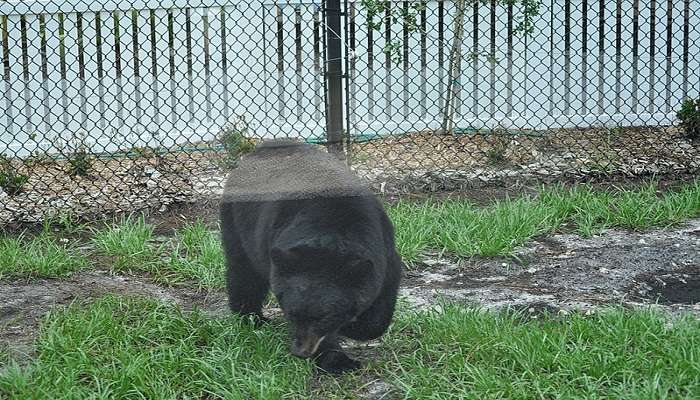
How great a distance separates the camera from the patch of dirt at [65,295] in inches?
166

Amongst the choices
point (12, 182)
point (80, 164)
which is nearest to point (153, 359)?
point (12, 182)

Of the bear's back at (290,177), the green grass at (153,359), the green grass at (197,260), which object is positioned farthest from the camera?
the green grass at (197,260)

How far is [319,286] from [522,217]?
98.6 inches

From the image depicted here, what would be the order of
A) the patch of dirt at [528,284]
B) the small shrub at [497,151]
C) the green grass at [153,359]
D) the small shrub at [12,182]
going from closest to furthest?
the green grass at [153,359] < the patch of dirt at [528,284] < the small shrub at [12,182] < the small shrub at [497,151]

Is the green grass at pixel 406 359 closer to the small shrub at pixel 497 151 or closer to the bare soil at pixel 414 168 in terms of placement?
the bare soil at pixel 414 168

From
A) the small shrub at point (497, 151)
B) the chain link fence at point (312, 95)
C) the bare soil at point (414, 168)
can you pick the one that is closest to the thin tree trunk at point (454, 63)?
the chain link fence at point (312, 95)

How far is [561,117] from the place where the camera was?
310 inches

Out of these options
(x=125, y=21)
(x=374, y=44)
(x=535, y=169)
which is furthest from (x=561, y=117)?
(x=125, y=21)

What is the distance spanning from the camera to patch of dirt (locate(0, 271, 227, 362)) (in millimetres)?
4227

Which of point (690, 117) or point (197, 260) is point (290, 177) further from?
point (690, 117)

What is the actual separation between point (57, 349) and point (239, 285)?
2.61 feet

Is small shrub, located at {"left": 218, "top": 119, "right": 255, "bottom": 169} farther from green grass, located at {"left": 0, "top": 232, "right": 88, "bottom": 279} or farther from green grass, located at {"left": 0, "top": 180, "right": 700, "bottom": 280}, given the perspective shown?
green grass, located at {"left": 0, "top": 232, "right": 88, "bottom": 279}

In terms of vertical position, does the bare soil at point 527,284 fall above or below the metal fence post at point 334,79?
below

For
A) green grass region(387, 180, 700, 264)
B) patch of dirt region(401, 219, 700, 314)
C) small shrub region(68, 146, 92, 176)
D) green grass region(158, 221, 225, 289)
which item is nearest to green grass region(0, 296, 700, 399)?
patch of dirt region(401, 219, 700, 314)
